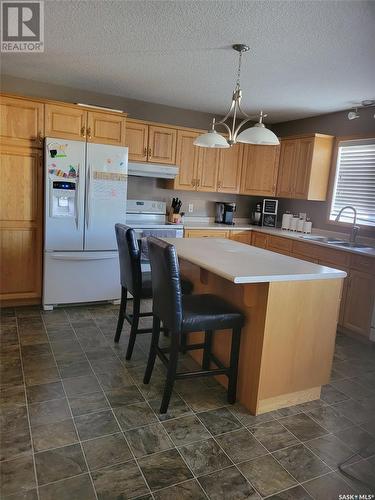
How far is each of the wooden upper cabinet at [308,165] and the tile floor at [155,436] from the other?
2412 millimetres

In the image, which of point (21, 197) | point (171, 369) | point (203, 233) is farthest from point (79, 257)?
point (171, 369)

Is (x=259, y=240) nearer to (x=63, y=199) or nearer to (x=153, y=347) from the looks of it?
(x=63, y=199)

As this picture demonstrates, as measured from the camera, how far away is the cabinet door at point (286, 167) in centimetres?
486

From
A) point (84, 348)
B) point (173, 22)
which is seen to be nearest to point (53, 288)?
point (84, 348)

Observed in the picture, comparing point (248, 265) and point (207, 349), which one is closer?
point (248, 265)

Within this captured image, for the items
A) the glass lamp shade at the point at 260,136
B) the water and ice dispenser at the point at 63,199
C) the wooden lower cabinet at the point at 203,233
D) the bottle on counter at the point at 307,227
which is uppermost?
the glass lamp shade at the point at 260,136

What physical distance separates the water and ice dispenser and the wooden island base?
2.06 m

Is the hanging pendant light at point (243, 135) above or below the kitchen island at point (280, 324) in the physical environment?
above

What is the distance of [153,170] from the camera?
14.8 ft

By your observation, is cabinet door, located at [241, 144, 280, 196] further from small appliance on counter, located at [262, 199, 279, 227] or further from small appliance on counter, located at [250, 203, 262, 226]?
small appliance on counter, located at [250, 203, 262, 226]

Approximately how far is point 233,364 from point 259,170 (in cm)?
349

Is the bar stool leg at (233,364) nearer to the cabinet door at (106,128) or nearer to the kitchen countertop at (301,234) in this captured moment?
the kitchen countertop at (301,234)

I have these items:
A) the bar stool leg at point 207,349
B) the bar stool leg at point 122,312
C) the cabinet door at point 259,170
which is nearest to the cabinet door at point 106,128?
the bar stool leg at point 122,312

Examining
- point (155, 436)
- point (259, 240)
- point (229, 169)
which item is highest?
point (229, 169)
